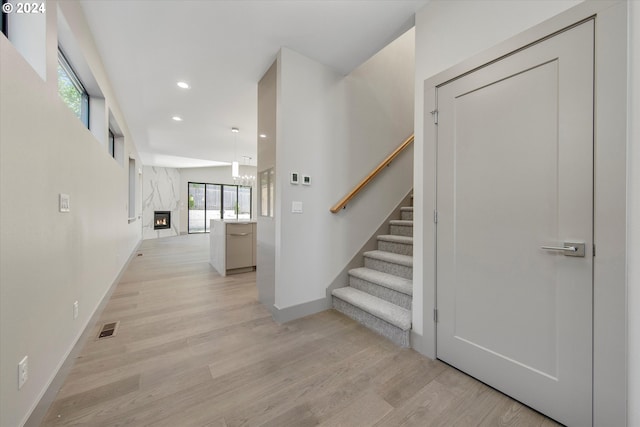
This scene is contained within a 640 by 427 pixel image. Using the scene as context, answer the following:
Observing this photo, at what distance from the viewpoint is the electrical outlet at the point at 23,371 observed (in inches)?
47.4

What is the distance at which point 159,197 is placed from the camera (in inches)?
408

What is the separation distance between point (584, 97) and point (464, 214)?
843 millimetres

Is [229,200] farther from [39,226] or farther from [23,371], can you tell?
[23,371]

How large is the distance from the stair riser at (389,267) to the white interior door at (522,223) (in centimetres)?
70

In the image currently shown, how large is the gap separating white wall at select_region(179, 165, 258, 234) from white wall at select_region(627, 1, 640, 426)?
1041 centimetres

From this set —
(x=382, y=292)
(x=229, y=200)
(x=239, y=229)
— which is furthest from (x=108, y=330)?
(x=229, y=200)

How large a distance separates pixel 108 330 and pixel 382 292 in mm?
2700

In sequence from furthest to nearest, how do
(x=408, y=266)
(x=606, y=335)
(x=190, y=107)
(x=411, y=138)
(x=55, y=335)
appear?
(x=190, y=107) < (x=411, y=138) < (x=408, y=266) < (x=55, y=335) < (x=606, y=335)

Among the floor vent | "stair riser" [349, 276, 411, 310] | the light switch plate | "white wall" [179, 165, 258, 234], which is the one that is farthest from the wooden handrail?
"white wall" [179, 165, 258, 234]

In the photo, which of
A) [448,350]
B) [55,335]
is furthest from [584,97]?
[55,335]

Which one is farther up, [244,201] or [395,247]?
[244,201]

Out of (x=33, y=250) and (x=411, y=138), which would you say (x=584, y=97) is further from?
(x=33, y=250)

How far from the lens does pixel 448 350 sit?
6.08 ft

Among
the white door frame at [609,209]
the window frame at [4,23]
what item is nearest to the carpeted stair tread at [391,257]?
the white door frame at [609,209]
